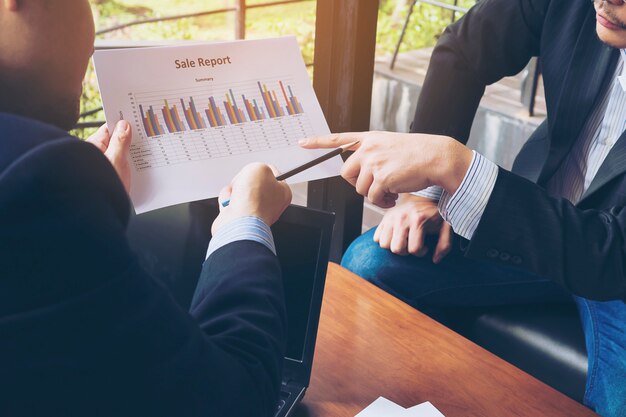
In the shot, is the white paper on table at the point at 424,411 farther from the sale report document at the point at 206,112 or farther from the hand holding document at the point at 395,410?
the sale report document at the point at 206,112

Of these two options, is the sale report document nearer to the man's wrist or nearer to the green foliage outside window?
the man's wrist

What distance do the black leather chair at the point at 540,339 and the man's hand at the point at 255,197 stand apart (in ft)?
2.32

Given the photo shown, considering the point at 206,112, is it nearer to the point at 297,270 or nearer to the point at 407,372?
the point at 297,270

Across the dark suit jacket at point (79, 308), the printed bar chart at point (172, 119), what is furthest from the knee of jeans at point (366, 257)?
the dark suit jacket at point (79, 308)

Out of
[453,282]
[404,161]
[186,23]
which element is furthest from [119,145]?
[186,23]

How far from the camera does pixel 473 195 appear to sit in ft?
3.72

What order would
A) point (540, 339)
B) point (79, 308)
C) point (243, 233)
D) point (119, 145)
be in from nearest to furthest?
point (79, 308), point (243, 233), point (119, 145), point (540, 339)

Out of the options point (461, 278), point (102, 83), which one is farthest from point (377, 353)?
point (102, 83)

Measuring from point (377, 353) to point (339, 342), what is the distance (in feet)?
0.21

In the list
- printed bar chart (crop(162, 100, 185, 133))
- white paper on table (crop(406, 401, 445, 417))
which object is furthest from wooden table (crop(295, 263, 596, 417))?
printed bar chart (crop(162, 100, 185, 133))

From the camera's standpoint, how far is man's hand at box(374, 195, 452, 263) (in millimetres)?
1485

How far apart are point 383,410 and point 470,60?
2.98 feet

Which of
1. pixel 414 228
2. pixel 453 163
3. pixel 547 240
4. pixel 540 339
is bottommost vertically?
pixel 540 339

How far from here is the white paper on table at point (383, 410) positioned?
967 millimetres
